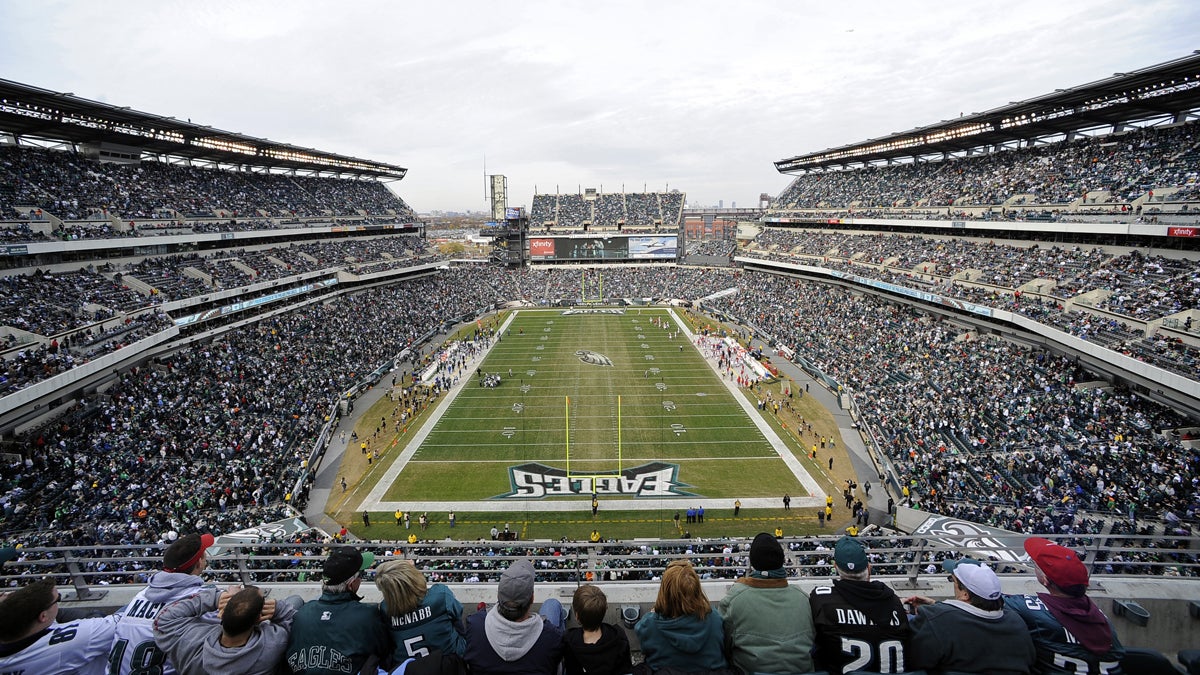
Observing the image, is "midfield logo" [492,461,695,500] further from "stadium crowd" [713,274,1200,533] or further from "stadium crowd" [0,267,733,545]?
"stadium crowd" [713,274,1200,533]

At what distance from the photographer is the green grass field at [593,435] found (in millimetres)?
21625

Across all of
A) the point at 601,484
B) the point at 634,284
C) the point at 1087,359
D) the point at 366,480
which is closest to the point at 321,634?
the point at 601,484

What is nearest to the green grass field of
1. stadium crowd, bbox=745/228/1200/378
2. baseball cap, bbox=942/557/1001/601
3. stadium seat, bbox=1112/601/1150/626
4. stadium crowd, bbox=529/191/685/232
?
stadium crowd, bbox=745/228/1200/378

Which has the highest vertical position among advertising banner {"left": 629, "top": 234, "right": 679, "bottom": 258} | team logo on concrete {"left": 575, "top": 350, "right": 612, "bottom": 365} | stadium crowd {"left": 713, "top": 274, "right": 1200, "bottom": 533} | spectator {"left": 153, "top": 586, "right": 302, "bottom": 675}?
advertising banner {"left": 629, "top": 234, "right": 679, "bottom": 258}

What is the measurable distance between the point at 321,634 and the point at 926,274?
4163cm

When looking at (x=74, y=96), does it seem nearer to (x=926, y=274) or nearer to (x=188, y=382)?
(x=188, y=382)

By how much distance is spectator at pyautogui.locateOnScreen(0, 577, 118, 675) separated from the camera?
120 inches

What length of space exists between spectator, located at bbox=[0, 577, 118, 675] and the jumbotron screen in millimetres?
72639

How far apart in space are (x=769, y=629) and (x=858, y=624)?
548mm

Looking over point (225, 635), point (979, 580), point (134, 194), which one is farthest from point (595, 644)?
point (134, 194)

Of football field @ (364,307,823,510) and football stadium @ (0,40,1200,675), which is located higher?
football stadium @ (0,40,1200,675)

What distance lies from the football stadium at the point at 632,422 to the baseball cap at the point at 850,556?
2 centimetres

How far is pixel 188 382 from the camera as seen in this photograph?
2394 cm

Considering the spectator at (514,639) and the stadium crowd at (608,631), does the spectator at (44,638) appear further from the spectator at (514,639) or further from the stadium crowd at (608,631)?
the spectator at (514,639)
